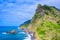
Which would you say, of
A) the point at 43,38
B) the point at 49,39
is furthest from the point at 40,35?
the point at 49,39

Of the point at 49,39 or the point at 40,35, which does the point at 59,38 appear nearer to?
the point at 49,39

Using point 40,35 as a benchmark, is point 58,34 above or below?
below

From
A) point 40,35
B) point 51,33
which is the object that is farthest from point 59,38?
point 40,35

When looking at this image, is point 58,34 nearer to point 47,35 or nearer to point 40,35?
point 47,35

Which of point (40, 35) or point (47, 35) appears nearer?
point (47, 35)

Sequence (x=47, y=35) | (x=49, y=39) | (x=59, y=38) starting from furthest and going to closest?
1. (x=47, y=35)
2. (x=49, y=39)
3. (x=59, y=38)

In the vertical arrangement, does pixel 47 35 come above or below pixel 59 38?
above

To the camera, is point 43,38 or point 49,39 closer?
point 49,39

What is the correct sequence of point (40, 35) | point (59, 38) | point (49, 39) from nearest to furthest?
point (59, 38) → point (49, 39) → point (40, 35)

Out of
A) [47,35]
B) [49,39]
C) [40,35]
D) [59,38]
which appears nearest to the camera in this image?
[59,38]
